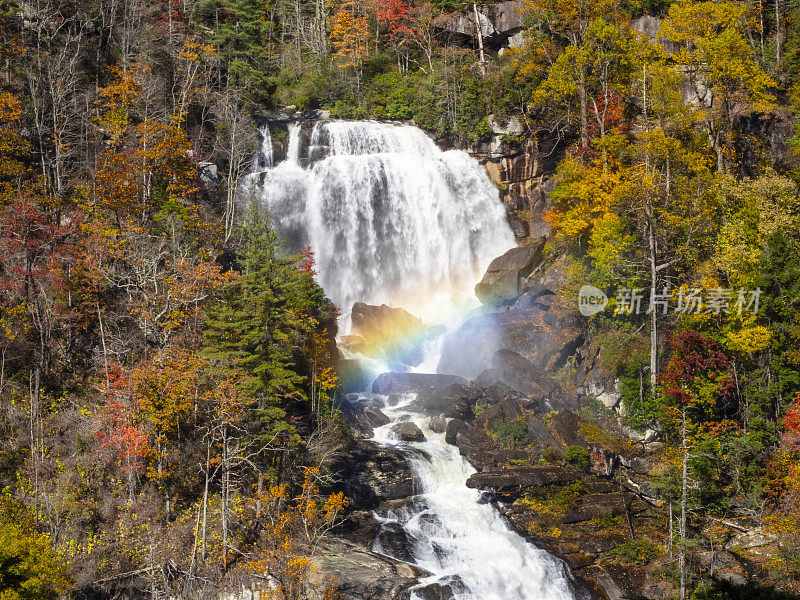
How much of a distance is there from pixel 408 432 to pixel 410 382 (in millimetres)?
4789

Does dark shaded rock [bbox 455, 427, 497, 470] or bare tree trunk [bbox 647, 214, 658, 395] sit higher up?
bare tree trunk [bbox 647, 214, 658, 395]

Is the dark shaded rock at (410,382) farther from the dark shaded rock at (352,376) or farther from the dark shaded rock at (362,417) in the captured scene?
the dark shaded rock at (362,417)

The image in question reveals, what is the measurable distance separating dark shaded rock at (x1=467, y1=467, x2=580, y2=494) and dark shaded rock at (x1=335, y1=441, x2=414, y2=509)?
2838mm

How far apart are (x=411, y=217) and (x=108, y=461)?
2509cm

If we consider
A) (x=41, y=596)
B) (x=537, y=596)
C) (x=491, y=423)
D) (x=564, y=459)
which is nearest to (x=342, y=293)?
(x=491, y=423)

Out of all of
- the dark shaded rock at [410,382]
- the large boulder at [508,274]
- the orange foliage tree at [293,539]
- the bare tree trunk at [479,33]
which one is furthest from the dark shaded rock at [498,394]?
the bare tree trunk at [479,33]

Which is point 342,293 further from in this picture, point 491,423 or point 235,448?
point 235,448

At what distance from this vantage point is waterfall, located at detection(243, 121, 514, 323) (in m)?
39.2

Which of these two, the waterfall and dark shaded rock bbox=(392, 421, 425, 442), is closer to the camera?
dark shaded rock bbox=(392, 421, 425, 442)

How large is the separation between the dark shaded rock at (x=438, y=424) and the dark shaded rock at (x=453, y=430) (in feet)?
1.47

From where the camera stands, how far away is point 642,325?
100.0ft

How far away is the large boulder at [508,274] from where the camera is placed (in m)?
36.5

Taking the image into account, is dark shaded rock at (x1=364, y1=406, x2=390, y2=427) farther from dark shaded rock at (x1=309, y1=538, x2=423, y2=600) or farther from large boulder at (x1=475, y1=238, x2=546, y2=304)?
large boulder at (x1=475, y1=238, x2=546, y2=304)

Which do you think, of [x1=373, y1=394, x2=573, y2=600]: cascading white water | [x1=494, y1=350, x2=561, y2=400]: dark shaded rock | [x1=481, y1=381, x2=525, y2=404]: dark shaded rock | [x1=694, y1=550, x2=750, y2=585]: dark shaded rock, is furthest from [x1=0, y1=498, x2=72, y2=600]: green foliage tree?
[x1=494, y1=350, x2=561, y2=400]: dark shaded rock
